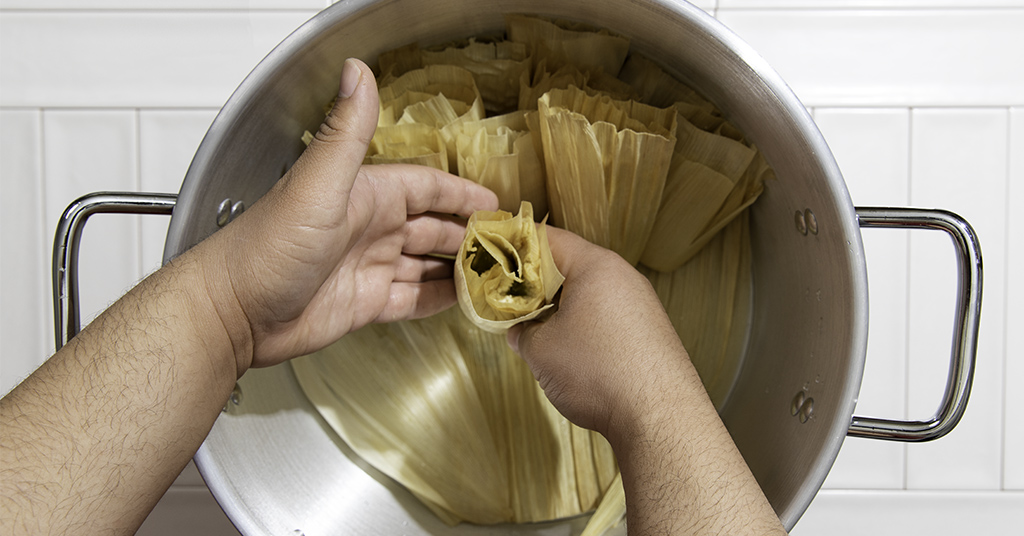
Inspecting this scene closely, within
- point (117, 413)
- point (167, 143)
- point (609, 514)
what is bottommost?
point (609, 514)

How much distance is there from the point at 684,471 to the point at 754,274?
0.96 ft

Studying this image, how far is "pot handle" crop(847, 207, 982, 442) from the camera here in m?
0.42

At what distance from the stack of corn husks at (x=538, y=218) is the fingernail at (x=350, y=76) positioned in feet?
0.45

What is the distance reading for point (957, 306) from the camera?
425 mm

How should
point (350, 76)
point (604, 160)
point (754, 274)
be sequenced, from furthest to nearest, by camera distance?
point (754, 274) < point (604, 160) < point (350, 76)

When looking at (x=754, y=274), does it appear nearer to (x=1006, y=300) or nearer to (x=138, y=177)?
(x=1006, y=300)

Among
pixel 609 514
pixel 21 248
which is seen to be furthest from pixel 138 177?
pixel 609 514

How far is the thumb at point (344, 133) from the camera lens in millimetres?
353

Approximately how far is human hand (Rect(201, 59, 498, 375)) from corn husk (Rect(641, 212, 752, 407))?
0.63 ft

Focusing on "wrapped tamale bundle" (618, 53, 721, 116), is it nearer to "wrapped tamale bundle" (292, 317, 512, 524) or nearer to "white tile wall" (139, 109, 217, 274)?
"wrapped tamale bundle" (292, 317, 512, 524)

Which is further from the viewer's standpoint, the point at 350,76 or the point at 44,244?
the point at 44,244

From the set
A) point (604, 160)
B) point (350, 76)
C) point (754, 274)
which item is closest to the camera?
point (350, 76)

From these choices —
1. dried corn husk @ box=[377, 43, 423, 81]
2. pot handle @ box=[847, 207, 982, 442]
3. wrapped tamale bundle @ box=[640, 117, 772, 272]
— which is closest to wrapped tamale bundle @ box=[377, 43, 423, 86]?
dried corn husk @ box=[377, 43, 423, 81]

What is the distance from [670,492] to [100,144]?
671 millimetres
